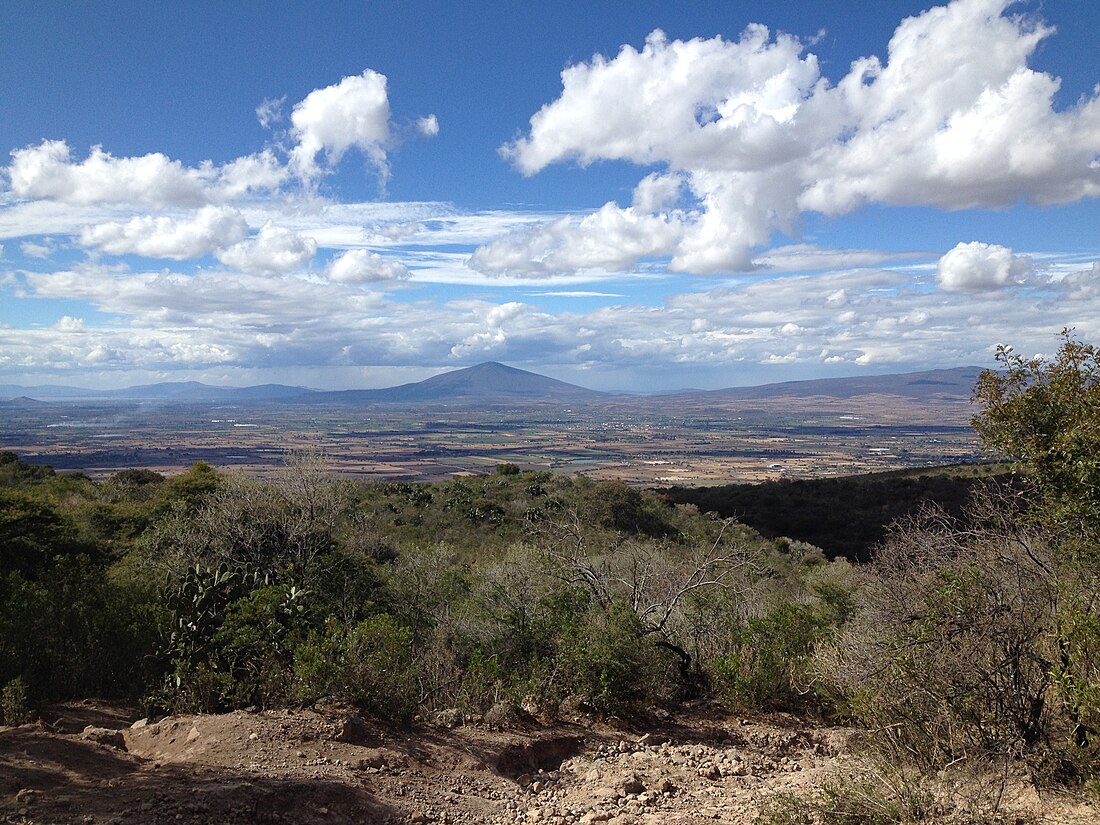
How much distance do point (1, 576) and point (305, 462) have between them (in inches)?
276

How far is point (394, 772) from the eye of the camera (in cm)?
639

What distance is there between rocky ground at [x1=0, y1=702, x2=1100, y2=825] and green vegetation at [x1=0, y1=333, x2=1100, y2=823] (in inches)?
17.4

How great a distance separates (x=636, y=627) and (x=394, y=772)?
3894 mm

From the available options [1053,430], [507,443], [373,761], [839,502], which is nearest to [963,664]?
[1053,430]

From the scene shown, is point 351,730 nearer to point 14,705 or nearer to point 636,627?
point 14,705

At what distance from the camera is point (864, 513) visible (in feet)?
119

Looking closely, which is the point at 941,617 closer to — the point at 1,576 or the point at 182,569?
the point at 182,569

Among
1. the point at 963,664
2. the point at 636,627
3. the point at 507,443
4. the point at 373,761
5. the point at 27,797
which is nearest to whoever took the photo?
the point at 27,797

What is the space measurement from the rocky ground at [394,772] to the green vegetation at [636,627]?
441 millimetres

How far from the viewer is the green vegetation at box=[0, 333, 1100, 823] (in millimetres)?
5965

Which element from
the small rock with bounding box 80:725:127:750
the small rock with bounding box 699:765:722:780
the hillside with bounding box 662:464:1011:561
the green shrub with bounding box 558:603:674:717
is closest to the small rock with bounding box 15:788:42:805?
the small rock with bounding box 80:725:127:750

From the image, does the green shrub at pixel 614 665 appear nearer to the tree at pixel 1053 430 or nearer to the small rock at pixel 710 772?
the small rock at pixel 710 772

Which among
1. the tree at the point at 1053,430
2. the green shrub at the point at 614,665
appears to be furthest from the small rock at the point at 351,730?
the tree at the point at 1053,430

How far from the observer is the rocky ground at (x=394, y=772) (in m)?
5.27
